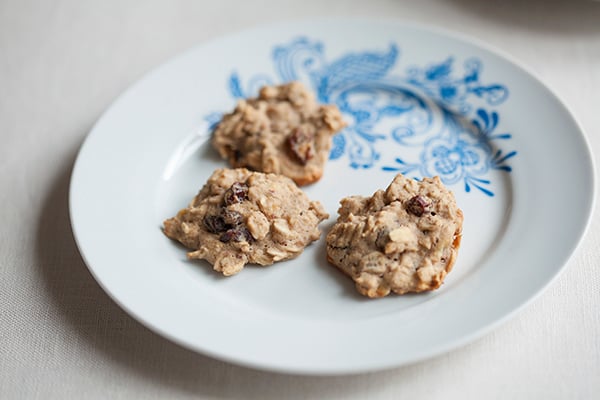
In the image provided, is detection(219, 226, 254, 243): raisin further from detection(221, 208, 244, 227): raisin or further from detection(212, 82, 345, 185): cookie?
detection(212, 82, 345, 185): cookie

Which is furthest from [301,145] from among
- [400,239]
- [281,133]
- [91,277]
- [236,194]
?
[91,277]

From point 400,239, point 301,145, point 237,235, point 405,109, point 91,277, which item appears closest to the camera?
point 400,239

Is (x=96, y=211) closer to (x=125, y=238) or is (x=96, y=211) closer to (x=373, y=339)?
(x=125, y=238)

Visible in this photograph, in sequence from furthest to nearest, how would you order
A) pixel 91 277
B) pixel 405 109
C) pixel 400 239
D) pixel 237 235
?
pixel 405 109
pixel 91 277
pixel 237 235
pixel 400 239

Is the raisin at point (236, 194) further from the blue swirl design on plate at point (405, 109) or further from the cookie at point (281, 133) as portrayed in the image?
the blue swirl design on plate at point (405, 109)

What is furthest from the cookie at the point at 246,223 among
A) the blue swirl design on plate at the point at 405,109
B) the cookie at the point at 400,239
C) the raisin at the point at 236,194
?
the blue swirl design on plate at the point at 405,109

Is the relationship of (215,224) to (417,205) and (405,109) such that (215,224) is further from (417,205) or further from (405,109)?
(405,109)
